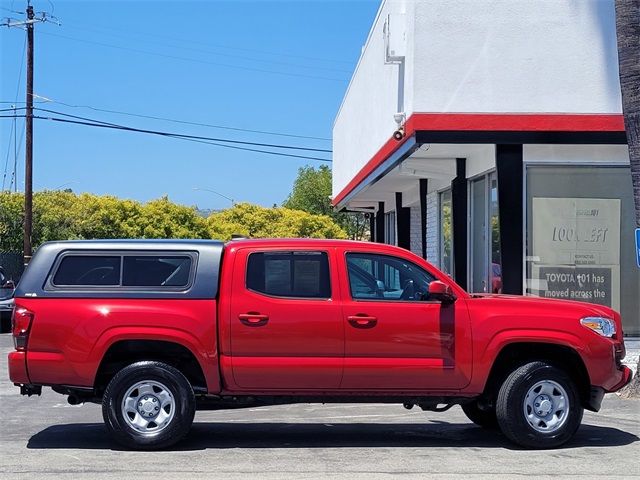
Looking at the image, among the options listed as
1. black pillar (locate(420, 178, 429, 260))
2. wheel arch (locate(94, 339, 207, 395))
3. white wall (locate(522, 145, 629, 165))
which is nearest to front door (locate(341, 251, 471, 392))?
wheel arch (locate(94, 339, 207, 395))

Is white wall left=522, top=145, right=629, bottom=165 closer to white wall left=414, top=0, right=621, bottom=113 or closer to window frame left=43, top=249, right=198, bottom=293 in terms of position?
white wall left=414, top=0, right=621, bottom=113

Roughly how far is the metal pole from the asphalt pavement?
2032cm

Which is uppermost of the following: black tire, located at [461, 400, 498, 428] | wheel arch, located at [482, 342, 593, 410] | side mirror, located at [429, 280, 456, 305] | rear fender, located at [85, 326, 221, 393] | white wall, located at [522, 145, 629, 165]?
white wall, located at [522, 145, 629, 165]

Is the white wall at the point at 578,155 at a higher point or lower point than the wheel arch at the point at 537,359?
higher

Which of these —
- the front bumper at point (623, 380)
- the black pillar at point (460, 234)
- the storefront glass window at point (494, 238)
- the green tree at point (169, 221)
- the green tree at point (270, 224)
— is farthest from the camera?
the green tree at point (270, 224)

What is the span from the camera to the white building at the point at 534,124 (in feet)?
46.4

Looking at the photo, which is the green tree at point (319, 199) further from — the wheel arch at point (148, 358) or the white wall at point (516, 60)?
the wheel arch at point (148, 358)

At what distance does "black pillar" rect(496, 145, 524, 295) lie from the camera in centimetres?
1445

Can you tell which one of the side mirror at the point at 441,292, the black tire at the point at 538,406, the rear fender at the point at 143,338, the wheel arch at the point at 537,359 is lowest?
the black tire at the point at 538,406

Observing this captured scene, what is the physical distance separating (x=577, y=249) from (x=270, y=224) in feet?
141

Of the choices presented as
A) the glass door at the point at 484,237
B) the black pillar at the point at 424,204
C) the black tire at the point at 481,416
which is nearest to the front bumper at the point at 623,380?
the black tire at the point at 481,416

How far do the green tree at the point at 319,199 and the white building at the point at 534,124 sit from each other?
4774cm

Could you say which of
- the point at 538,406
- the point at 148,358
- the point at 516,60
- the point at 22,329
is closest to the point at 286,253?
the point at 148,358

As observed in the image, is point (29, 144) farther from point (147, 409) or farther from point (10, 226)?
point (147, 409)
